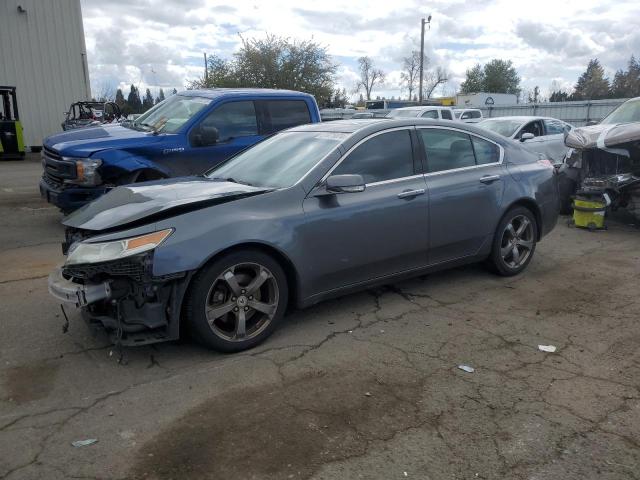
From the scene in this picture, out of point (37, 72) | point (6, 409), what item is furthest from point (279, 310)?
point (37, 72)

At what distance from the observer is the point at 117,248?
139 inches

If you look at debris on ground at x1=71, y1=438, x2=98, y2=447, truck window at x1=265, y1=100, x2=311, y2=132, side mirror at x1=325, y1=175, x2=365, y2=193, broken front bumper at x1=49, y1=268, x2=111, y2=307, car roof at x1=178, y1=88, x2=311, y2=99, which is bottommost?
debris on ground at x1=71, y1=438, x2=98, y2=447

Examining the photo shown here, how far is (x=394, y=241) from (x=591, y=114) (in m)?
25.0

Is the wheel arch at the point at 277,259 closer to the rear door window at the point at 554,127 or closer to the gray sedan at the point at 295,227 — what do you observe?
the gray sedan at the point at 295,227

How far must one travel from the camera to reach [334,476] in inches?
103

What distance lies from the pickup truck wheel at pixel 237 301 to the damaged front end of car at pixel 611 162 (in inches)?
246

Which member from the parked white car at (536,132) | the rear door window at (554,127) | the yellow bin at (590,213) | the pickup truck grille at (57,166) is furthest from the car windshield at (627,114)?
the pickup truck grille at (57,166)

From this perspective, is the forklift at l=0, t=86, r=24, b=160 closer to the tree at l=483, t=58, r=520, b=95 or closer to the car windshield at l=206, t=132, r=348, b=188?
the car windshield at l=206, t=132, r=348, b=188

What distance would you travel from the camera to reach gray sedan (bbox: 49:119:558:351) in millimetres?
3588

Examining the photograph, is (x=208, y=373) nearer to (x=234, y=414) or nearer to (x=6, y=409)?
(x=234, y=414)

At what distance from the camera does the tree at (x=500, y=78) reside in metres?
86.8

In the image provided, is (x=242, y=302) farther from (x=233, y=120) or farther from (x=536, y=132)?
(x=536, y=132)

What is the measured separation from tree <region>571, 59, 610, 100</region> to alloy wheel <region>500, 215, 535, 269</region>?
6743 centimetres

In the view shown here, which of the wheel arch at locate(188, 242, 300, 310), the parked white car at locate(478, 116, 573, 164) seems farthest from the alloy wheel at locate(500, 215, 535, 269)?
the parked white car at locate(478, 116, 573, 164)
